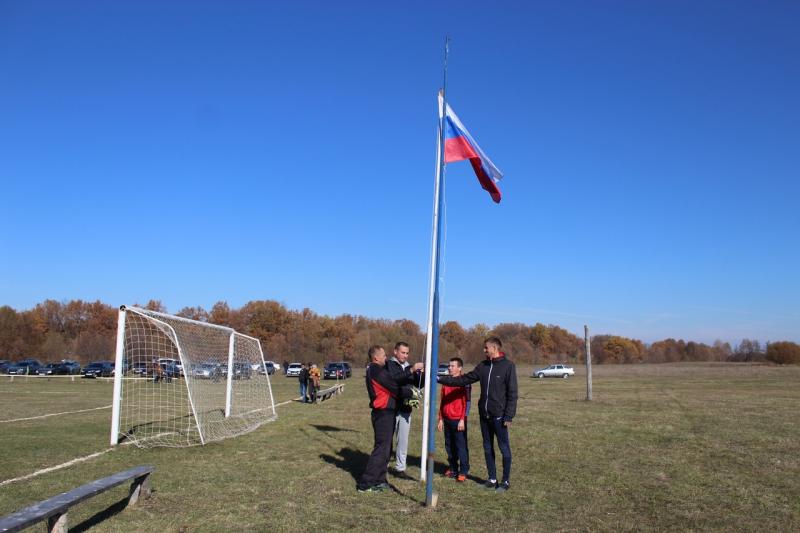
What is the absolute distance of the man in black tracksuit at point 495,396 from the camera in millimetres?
8039

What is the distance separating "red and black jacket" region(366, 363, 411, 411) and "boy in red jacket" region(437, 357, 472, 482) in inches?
30.1

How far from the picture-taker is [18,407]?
20.8 meters

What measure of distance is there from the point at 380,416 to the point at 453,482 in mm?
1436

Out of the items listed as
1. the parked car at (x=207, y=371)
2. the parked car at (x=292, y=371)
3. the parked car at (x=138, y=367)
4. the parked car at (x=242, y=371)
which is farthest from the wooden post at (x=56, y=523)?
the parked car at (x=292, y=371)

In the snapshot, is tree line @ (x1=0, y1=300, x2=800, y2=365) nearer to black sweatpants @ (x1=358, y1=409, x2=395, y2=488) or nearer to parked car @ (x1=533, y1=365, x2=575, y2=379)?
parked car @ (x1=533, y1=365, x2=575, y2=379)

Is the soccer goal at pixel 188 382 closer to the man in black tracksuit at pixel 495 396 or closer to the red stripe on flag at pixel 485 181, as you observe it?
the man in black tracksuit at pixel 495 396

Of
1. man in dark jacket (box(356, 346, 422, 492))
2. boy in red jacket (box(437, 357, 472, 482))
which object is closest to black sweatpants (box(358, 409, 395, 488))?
man in dark jacket (box(356, 346, 422, 492))

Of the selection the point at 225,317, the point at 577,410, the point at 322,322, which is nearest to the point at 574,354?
the point at 322,322

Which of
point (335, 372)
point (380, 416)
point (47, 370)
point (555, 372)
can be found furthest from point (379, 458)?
point (555, 372)

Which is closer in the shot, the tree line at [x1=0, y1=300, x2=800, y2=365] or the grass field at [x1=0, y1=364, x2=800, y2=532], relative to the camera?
the grass field at [x1=0, y1=364, x2=800, y2=532]

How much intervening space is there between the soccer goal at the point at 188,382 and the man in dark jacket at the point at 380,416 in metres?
4.97

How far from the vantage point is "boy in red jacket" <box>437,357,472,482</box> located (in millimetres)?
8766

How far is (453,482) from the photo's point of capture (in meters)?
8.62

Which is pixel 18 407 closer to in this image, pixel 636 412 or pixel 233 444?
pixel 233 444
